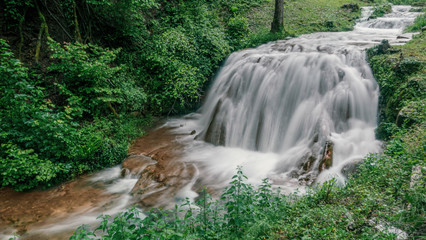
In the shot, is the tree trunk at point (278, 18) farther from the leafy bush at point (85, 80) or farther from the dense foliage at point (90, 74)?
the leafy bush at point (85, 80)

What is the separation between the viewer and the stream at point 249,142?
5.32 metres

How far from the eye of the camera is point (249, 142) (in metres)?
7.98

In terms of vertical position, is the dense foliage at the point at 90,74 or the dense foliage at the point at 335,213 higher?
the dense foliage at the point at 90,74

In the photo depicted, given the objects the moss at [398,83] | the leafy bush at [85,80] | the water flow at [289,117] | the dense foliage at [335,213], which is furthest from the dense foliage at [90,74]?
the moss at [398,83]

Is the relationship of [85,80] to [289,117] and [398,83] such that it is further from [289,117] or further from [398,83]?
[398,83]

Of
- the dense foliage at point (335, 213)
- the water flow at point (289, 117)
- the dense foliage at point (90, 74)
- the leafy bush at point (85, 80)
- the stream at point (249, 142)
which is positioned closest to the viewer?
the dense foliage at point (335, 213)

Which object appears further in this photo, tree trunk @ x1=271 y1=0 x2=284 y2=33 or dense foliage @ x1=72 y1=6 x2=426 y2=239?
tree trunk @ x1=271 y1=0 x2=284 y2=33

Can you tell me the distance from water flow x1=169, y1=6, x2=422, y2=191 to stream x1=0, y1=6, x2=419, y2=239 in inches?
1.1

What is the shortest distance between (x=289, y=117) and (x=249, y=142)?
1.46 m

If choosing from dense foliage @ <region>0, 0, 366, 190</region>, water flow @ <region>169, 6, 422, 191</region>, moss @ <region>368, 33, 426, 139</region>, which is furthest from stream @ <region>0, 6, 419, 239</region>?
dense foliage @ <region>0, 0, 366, 190</region>

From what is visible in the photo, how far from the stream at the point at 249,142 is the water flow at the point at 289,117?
0.03 m

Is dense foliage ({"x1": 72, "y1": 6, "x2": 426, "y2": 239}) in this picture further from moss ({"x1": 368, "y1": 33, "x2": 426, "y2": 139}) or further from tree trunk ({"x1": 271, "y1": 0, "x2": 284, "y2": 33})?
tree trunk ({"x1": 271, "y1": 0, "x2": 284, "y2": 33})

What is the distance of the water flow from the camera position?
20.0 ft

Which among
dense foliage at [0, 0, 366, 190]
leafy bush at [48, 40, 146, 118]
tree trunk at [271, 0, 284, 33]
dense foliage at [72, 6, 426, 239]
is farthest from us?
tree trunk at [271, 0, 284, 33]
